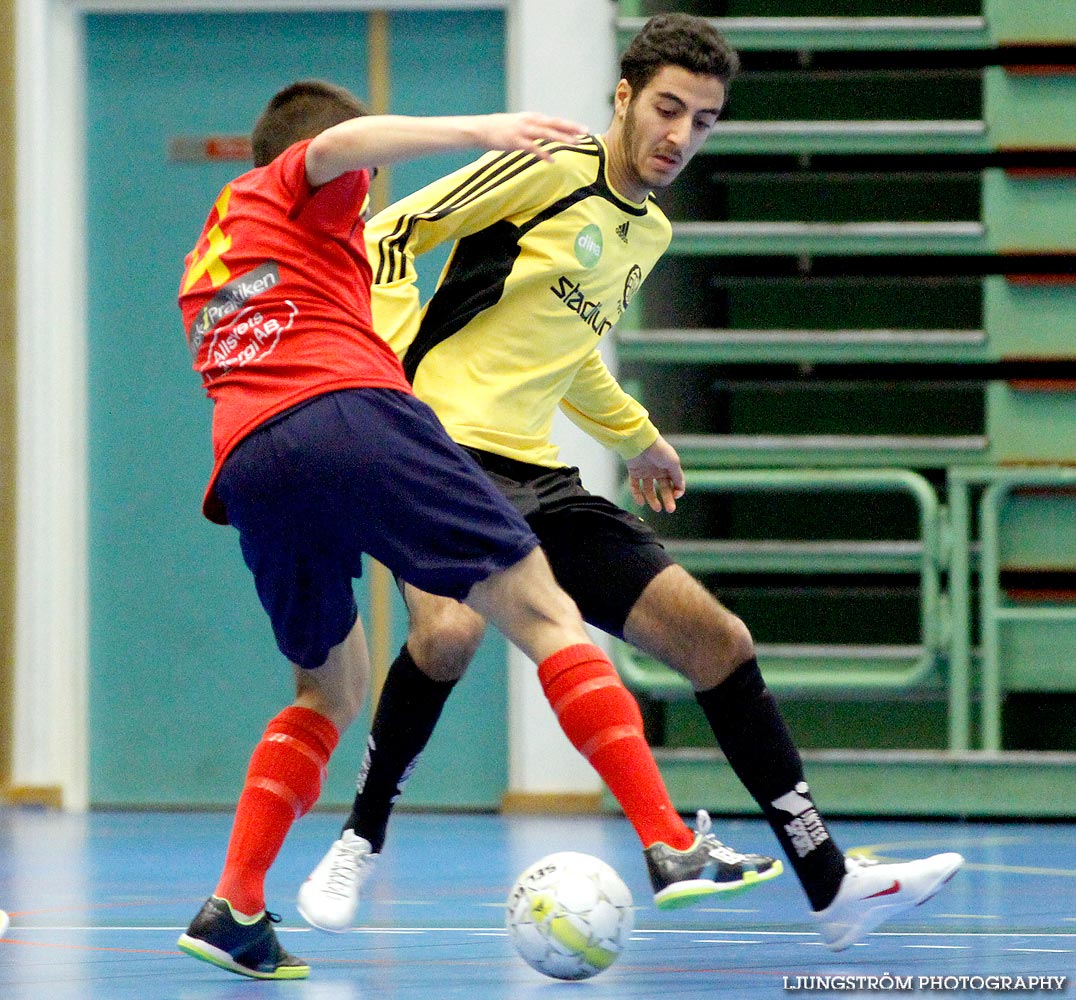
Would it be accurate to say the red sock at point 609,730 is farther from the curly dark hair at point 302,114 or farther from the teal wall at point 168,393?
the teal wall at point 168,393

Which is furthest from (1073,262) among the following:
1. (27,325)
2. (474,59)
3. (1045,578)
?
(27,325)

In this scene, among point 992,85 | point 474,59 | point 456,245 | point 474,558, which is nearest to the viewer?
point 474,558

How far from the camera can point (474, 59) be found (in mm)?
7703

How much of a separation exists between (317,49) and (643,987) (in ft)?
17.9

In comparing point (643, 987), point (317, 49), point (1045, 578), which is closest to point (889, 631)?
point (1045, 578)

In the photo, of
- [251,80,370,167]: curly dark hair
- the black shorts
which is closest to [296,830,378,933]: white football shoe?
the black shorts

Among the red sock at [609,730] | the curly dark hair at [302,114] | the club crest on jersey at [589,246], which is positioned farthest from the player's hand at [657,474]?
the curly dark hair at [302,114]

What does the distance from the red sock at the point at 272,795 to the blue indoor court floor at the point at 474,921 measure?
18 cm

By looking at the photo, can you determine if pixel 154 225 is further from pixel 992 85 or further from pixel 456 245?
pixel 456 245

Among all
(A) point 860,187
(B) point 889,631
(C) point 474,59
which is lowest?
(B) point 889,631

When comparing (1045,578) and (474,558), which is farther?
(1045,578)

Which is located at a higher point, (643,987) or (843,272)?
(843,272)

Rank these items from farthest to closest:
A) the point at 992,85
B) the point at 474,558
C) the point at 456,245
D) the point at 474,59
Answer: the point at 474,59
the point at 992,85
the point at 456,245
the point at 474,558

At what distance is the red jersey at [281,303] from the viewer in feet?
→ 10.3
